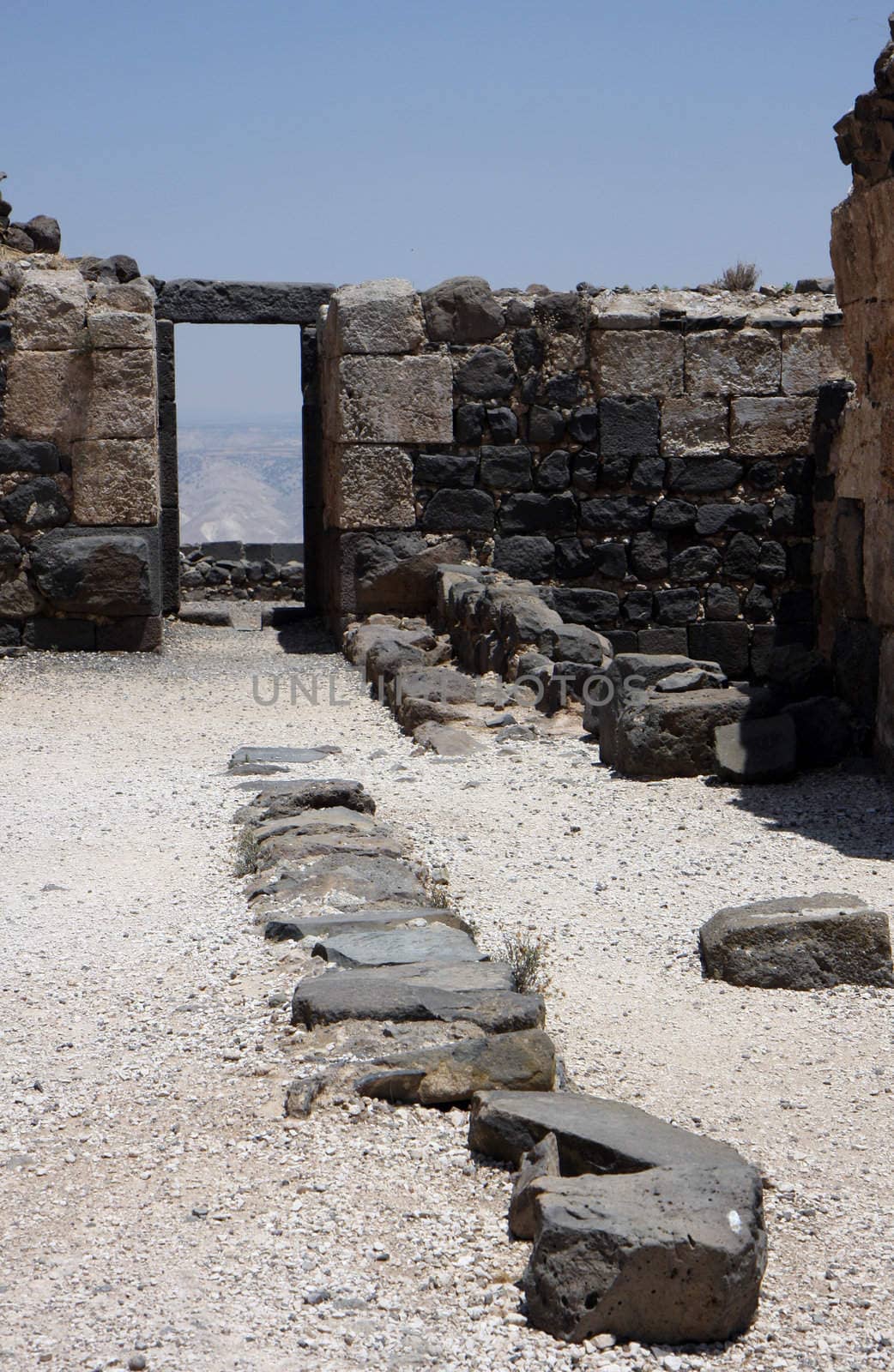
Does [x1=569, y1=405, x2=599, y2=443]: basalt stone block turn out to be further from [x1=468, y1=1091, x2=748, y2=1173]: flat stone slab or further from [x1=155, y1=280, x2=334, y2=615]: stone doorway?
[x1=468, y1=1091, x2=748, y2=1173]: flat stone slab

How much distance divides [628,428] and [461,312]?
1.45 metres

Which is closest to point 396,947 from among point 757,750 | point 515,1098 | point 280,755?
point 515,1098

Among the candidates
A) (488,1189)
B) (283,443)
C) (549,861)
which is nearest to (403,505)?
(549,861)

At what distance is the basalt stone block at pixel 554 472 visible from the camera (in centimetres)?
1091

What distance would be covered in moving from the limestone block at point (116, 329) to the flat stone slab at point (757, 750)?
568cm

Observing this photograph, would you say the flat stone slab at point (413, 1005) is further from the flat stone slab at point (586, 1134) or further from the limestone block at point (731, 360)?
the limestone block at point (731, 360)

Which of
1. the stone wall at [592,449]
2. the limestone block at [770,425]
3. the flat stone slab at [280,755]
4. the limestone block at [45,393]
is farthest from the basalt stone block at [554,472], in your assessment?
the flat stone slab at [280,755]

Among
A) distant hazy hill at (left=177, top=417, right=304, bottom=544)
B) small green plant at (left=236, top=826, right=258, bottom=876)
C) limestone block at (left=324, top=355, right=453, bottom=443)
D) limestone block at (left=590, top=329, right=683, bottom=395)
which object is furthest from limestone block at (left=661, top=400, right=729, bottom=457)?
distant hazy hill at (left=177, top=417, right=304, bottom=544)

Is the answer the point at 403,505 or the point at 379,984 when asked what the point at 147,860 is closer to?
the point at 379,984

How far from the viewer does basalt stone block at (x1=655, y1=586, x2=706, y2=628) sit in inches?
439

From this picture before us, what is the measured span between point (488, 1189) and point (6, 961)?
5.86ft

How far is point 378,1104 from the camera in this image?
9.96 feet

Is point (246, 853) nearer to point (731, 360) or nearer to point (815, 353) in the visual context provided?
point (731, 360)

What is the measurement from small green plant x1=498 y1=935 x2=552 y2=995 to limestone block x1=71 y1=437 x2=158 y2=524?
273 inches
